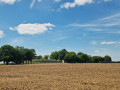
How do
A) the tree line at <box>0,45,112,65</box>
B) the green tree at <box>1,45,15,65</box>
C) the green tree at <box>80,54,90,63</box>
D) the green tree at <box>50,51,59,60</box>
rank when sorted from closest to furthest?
the green tree at <box>1,45,15,65</box> < the tree line at <box>0,45,112,65</box> < the green tree at <box>80,54,90,63</box> < the green tree at <box>50,51,59,60</box>

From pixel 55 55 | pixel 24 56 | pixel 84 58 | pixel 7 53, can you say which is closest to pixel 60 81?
pixel 7 53

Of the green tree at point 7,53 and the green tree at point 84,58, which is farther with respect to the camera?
the green tree at point 84,58

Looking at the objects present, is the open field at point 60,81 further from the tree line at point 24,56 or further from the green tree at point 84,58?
the green tree at point 84,58

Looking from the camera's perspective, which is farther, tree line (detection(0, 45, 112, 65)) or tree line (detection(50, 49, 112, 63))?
tree line (detection(50, 49, 112, 63))

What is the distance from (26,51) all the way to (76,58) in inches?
1982

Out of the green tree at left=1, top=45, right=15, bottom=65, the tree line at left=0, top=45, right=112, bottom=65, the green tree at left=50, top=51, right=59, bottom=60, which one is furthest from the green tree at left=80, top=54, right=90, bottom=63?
the green tree at left=1, top=45, right=15, bottom=65

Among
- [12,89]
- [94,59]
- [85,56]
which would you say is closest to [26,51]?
[85,56]

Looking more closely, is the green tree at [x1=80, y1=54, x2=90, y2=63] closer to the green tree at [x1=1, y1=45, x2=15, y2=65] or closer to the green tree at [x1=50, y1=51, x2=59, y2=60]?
the green tree at [x1=50, y1=51, x2=59, y2=60]

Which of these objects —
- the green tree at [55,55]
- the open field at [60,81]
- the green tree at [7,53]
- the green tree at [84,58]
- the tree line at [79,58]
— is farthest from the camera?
the green tree at [55,55]

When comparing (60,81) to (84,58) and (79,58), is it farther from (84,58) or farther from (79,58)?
(84,58)

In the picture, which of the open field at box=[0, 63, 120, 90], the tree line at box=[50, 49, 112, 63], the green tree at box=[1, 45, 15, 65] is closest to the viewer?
the open field at box=[0, 63, 120, 90]

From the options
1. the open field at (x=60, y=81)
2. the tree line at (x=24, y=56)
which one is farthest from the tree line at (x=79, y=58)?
the open field at (x=60, y=81)

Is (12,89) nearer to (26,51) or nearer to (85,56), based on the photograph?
(26,51)

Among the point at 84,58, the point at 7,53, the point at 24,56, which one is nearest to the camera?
the point at 7,53
